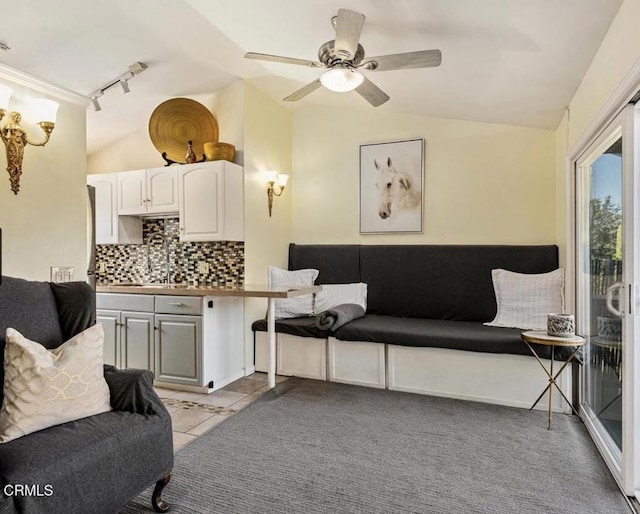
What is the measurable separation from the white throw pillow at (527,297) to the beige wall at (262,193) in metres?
2.23

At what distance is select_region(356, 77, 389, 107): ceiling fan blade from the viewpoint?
263 centimetres

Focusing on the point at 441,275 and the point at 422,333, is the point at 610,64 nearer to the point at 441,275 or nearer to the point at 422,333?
the point at 422,333

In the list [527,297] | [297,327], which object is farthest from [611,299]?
[297,327]

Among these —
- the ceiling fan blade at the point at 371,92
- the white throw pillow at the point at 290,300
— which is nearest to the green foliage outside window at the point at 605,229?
the ceiling fan blade at the point at 371,92

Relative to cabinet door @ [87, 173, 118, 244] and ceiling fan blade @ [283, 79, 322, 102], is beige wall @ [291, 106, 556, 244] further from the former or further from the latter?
cabinet door @ [87, 173, 118, 244]

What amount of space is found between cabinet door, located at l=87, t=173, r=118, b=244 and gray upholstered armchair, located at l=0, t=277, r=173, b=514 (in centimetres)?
228

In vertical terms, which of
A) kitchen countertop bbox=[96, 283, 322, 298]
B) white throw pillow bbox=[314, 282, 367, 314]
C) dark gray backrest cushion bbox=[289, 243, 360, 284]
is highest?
dark gray backrest cushion bbox=[289, 243, 360, 284]

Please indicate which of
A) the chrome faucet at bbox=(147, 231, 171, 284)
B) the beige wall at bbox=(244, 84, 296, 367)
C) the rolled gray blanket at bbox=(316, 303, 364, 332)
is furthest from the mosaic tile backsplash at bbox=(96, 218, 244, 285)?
the rolled gray blanket at bbox=(316, 303, 364, 332)

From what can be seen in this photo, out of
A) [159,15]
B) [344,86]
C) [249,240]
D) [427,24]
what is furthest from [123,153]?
[427,24]

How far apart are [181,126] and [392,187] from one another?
88.1 inches

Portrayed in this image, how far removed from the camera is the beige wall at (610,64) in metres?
1.81

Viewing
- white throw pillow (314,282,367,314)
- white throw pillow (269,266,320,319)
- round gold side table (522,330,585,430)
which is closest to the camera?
round gold side table (522,330,585,430)

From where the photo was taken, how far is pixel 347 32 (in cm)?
217

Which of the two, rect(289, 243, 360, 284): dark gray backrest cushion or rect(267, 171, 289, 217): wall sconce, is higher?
rect(267, 171, 289, 217): wall sconce
